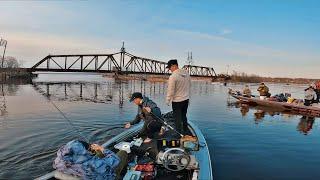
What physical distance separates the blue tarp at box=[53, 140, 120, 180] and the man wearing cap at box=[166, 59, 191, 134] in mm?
4231

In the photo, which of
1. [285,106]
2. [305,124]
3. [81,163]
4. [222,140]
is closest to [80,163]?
[81,163]

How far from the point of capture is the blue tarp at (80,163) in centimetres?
595

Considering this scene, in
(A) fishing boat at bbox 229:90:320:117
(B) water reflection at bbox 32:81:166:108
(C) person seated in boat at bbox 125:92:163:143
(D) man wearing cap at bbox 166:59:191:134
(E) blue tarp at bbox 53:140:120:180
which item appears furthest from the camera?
(B) water reflection at bbox 32:81:166:108

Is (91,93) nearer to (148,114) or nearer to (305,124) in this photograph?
(305,124)

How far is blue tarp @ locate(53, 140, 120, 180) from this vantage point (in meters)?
5.95

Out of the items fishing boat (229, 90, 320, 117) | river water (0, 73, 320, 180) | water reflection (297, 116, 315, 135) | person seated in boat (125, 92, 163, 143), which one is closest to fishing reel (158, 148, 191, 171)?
person seated in boat (125, 92, 163, 143)

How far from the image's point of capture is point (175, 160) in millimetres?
7520

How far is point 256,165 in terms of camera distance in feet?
35.3

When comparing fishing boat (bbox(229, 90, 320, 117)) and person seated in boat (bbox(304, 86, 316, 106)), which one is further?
person seated in boat (bbox(304, 86, 316, 106))

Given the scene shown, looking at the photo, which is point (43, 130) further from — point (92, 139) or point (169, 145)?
point (169, 145)

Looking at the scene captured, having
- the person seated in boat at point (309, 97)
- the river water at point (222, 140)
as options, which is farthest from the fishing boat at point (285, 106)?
the river water at point (222, 140)

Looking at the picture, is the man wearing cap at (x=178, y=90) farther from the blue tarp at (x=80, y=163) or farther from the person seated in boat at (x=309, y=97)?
the person seated in boat at (x=309, y=97)

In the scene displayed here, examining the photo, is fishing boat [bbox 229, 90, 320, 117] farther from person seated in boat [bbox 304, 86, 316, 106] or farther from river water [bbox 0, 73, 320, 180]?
river water [bbox 0, 73, 320, 180]

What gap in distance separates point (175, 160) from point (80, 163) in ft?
7.79
